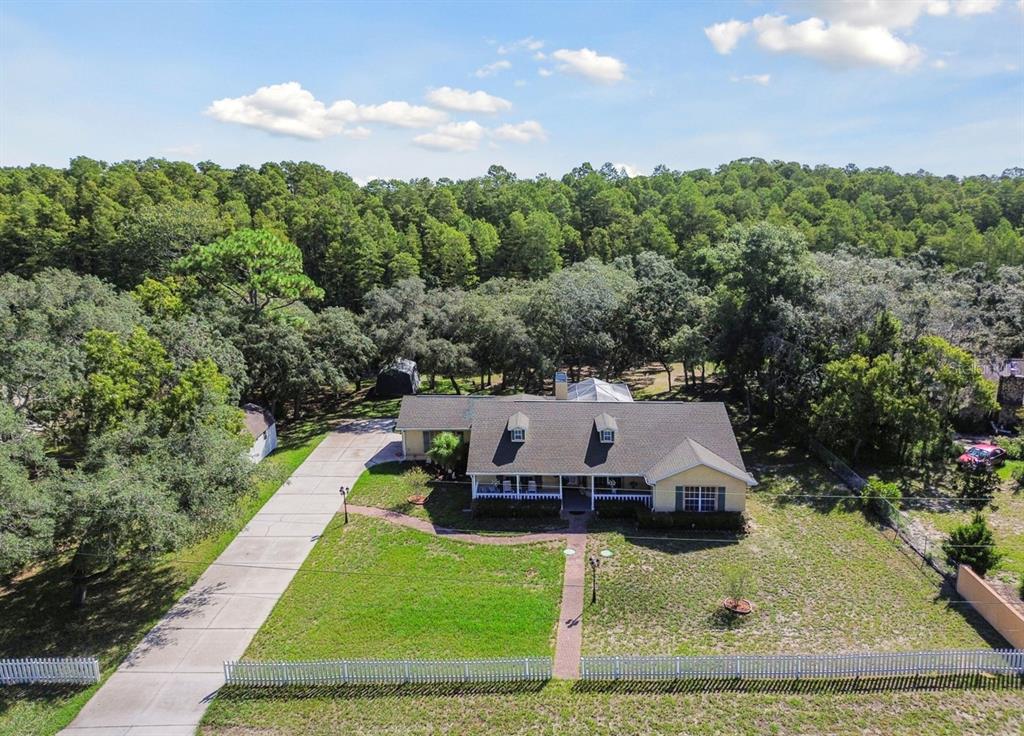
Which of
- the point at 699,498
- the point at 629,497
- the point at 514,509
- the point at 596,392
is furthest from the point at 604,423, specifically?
the point at 596,392

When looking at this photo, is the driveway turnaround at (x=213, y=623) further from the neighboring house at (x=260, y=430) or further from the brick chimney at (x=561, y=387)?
the brick chimney at (x=561, y=387)

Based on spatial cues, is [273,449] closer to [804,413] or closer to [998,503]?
[804,413]

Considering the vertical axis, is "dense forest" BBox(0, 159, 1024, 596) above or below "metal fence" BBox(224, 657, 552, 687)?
above

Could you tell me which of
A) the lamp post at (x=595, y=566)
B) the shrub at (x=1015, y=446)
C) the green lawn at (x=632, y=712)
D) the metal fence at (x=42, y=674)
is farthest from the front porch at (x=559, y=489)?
the shrub at (x=1015, y=446)

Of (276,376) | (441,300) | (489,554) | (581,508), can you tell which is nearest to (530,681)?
(489,554)

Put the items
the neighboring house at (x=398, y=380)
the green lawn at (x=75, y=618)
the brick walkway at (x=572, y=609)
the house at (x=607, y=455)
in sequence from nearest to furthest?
the green lawn at (x=75, y=618) < the brick walkway at (x=572, y=609) < the house at (x=607, y=455) < the neighboring house at (x=398, y=380)

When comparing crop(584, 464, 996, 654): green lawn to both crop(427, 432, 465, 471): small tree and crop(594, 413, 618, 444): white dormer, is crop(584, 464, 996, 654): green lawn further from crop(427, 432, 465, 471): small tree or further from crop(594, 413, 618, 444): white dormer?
crop(427, 432, 465, 471): small tree

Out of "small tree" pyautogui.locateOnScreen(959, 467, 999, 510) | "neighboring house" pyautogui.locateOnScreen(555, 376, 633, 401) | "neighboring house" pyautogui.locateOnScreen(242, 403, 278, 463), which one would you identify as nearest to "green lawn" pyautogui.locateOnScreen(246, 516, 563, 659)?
"neighboring house" pyautogui.locateOnScreen(242, 403, 278, 463)
